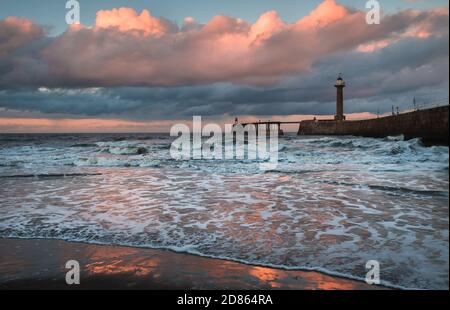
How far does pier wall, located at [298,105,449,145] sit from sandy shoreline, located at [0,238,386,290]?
7.22m

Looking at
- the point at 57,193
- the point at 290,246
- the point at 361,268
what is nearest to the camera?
the point at 361,268

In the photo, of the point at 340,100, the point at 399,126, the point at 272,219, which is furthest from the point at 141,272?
the point at 340,100

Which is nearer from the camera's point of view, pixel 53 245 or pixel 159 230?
pixel 53 245

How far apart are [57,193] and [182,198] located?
11.4 ft

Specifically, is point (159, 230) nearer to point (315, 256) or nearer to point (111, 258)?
point (111, 258)

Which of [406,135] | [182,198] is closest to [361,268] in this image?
[182,198]

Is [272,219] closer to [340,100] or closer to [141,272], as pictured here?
[141,272]

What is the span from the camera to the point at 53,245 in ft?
15.0

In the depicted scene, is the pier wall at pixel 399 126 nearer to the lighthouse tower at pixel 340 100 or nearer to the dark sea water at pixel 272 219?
the lighthouse tower at pixel 340 100

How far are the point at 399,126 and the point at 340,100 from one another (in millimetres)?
28118

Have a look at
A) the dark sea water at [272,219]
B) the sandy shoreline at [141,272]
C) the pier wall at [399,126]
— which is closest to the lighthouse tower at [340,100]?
the pier wall at [399,126]

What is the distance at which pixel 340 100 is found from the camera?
213ft

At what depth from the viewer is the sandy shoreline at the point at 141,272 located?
324cm
